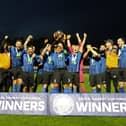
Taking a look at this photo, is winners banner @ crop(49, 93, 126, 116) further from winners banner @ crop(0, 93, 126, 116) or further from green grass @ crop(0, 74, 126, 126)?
green grass @ crop(0, 74, 126, 126)

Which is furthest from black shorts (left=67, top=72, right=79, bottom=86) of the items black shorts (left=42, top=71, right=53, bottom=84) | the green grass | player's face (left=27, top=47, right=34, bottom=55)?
the green grass

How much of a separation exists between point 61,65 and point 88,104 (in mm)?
2336

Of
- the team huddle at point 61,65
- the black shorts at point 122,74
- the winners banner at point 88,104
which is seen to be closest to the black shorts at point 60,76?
the team huddle at point 61,65

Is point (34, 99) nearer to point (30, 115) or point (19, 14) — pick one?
point (30, 115)

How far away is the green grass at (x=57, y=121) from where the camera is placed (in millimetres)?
10930

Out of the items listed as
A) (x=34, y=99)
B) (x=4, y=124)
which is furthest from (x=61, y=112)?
(x=4, y=124)

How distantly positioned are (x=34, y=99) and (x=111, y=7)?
18.3 meters

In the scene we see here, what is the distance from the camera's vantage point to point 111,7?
1147 inches

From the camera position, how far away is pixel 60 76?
13.7 m

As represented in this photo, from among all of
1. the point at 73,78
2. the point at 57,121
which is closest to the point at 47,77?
the point at 73,78

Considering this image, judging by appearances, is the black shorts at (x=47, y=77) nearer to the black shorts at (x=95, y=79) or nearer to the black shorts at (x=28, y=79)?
the black shorts at (x=28, y=79)

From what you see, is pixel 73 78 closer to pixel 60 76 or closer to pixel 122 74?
pixel 60 76

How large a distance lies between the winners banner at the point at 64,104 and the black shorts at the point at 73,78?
1.89 meters

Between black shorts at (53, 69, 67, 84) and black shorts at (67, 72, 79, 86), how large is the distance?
0.12 m
